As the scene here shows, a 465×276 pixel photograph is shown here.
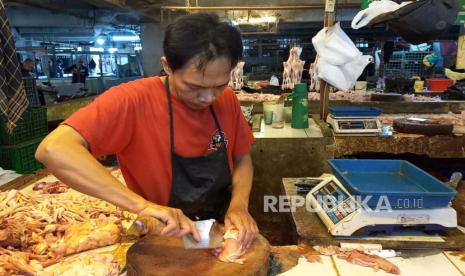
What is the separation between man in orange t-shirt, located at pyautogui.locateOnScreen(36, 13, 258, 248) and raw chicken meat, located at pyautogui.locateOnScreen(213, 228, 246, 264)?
40 millimetres

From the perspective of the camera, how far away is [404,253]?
2.10 m

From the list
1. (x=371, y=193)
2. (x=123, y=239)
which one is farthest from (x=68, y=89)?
(x=371, y=193)

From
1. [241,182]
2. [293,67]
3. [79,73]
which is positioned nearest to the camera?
[241,182]

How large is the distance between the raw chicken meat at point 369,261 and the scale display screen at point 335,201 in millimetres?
201

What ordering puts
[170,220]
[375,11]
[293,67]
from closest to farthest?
[170,220] → [375,11] → [293,67]

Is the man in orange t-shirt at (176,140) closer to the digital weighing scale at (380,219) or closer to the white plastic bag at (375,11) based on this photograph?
the digital weighing scale at (380,219)

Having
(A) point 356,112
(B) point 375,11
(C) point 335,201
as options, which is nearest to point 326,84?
(A) point 356,112

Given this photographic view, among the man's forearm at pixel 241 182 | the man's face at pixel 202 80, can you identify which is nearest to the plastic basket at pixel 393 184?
the man's forearm at pixel 241 182

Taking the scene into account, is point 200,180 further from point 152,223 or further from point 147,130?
point 152,223

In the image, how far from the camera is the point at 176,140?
1938mm

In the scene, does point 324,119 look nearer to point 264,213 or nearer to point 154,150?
point 264,213

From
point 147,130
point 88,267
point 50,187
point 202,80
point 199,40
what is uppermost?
point 199,40

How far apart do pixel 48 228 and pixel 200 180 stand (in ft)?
3.61

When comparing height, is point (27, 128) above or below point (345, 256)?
above
